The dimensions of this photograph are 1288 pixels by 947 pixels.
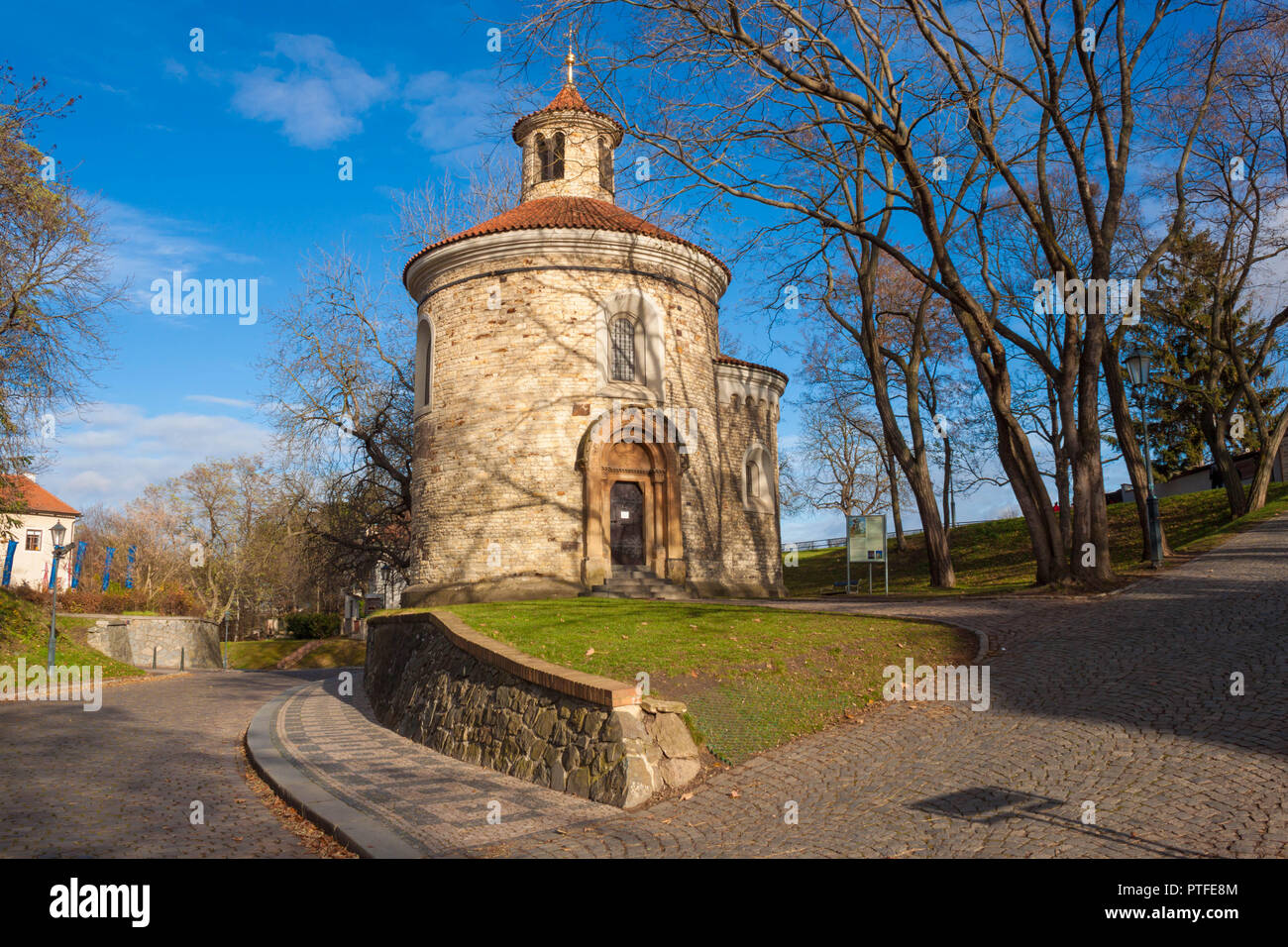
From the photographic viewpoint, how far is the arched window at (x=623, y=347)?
68.7 feet

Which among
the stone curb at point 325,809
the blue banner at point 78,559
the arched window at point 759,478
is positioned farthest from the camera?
the blue banner at point 78,559

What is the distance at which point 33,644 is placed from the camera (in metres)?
21.0

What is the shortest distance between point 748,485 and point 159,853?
787 inches

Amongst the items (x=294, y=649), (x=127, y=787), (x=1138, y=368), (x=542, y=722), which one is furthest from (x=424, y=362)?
(x=294, y=649)

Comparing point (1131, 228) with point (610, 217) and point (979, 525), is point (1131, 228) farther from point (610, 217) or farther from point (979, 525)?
point (979, 525)

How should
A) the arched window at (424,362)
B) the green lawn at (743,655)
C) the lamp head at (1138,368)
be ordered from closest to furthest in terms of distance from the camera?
the green lawn at (743,655), the lamp head at (1138,368), the arched window at (424,362)

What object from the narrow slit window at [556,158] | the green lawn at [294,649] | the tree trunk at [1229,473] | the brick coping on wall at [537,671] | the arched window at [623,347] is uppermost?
the narrow slit window at [556,158]

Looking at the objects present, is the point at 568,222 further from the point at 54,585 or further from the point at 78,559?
the point at 78,559

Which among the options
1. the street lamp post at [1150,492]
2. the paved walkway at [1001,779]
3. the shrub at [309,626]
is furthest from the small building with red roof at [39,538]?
the street lamp post at [1150,492]

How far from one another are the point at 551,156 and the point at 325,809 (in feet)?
73.7

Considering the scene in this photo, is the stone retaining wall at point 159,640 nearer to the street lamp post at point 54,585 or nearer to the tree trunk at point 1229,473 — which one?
the street lamp post at point 54,585

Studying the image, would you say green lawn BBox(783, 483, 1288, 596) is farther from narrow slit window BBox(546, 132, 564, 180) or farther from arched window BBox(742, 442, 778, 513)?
narrow slit window BBox(546, 132, 564, 180)

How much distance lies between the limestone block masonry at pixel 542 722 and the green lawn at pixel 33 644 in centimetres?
1375
